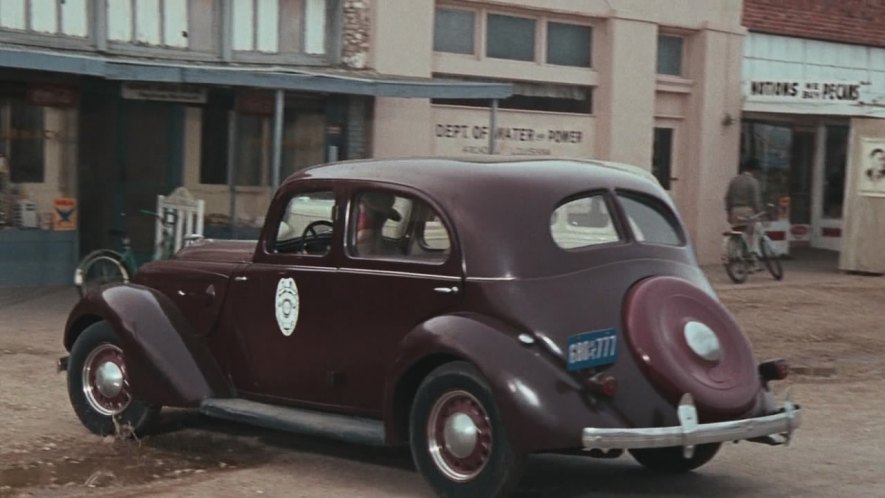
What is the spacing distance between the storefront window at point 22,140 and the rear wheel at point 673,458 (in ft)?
33.2

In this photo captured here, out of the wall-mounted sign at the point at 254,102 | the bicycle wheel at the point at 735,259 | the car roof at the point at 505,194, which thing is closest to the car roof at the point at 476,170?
the car roof at the point at 505,194

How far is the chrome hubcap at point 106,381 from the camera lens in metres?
8.15

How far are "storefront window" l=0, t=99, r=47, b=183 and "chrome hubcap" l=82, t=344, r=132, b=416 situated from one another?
7798 millimetres

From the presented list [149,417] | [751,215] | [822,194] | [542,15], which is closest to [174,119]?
[542,15]

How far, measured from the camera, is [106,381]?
821 cm

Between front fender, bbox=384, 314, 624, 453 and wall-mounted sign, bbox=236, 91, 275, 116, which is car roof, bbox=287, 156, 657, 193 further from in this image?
wall-mounted sign, bbox=236, 91, 275, 116

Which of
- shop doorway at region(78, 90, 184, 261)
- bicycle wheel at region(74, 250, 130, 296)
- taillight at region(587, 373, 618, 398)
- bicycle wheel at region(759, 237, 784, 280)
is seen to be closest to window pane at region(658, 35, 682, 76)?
bicycle wheel at region(759, 237, 784, 280)

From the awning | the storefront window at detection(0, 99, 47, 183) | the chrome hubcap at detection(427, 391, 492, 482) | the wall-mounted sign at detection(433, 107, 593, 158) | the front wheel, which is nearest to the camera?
the front wheel

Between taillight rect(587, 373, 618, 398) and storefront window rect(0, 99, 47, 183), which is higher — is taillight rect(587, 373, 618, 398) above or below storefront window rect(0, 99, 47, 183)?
below

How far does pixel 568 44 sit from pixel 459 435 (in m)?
14.1

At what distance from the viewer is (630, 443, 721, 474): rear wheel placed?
7.33 meters

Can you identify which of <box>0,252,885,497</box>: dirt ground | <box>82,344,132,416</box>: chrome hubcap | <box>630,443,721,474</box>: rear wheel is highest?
<box>82,344,132,416</box>: chrome hubcap

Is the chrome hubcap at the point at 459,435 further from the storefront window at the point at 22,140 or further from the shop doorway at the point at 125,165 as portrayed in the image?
the shop doorway at the point at 125,165

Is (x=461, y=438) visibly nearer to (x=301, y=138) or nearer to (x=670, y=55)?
(x=301, y=138)
